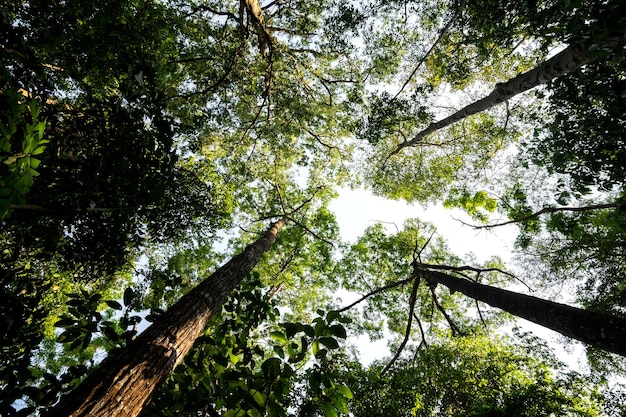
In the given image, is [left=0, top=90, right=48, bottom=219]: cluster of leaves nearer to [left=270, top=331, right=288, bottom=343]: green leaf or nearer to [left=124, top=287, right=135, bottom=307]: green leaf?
[left=124, top=287, right=135, bottom=307]: green leaf

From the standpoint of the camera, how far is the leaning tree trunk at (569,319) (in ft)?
10.1

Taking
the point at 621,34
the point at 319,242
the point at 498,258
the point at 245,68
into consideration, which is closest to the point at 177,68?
the point at 245,68

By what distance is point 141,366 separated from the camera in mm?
2928

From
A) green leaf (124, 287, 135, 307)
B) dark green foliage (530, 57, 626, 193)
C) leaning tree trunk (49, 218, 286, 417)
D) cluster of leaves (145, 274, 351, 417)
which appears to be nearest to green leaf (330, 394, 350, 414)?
cluster of leaves (145, 274, 351, 417)

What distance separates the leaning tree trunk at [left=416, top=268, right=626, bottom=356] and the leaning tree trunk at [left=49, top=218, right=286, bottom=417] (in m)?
5.03

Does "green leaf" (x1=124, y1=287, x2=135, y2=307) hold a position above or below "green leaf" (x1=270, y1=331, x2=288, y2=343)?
below

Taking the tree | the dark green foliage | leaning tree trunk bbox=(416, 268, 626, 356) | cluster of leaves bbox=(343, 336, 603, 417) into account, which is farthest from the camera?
cluster of leaves bbox=(343, 336, 603, 417)

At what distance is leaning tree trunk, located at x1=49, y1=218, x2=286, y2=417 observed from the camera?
2.46 m

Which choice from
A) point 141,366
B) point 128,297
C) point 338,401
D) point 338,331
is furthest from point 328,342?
point 141,366

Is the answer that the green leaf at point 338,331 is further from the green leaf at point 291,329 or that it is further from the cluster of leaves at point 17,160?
the cluster of leaves at point 17,160

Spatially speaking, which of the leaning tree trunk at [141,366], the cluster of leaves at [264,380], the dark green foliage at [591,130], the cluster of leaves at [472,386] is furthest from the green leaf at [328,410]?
the dark green foliage at [591,130]

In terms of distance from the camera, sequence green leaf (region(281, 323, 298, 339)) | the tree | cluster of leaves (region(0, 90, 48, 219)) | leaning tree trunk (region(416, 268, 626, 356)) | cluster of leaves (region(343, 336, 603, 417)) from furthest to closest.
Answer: cluster of leaves (region(343, 336, 603, 417)), the tree, leaning tree trunk (region(416, 268, 626, 356)), green leaf (region(281, 323, 298, 339)), cluster of leaves (region(0, 90, 48, 219))

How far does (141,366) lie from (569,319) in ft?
17.3

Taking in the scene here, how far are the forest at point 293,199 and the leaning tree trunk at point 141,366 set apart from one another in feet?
0.08
